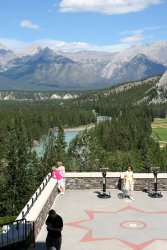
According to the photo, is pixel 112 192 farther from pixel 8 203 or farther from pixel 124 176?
pixel 8 203

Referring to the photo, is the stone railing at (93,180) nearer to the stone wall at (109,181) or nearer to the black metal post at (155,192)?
the stone wall at (109,181)

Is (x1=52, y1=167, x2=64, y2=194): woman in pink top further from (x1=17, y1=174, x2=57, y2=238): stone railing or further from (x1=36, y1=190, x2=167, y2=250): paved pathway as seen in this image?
(x1=36, y1=190, x2=167, y2=250): paved pathway

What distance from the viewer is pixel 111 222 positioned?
21828 millimetres

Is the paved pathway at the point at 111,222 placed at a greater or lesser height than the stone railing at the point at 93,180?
lesser

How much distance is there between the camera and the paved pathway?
740 inches

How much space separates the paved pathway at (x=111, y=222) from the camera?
61.6 ft

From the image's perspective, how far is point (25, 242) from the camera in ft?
56.0

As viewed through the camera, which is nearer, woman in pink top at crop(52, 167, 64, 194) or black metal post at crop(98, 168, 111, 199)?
black metal post at crop(98, 168, 111, 199)

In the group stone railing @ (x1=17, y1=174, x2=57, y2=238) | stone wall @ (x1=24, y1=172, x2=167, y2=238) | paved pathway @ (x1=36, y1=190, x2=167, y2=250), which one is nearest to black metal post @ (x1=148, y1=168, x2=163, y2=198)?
paved pathway @ (x1=36, y1=190, x2=167, y2=250)

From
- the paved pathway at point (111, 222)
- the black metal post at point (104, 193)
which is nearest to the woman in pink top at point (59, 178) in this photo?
the paved pathway at point (111, 222)

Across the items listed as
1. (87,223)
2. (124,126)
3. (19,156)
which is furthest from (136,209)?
(124,126)

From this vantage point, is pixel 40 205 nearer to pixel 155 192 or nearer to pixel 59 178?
pixel 59 178

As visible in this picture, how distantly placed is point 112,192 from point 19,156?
42114 millimetres

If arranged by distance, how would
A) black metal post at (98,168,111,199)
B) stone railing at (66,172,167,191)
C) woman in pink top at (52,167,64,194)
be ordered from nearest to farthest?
1. black metal post at (98,168,111,199)
2. woman in pink top at (52,167,64,194)
3. stone railing at (66,172,167,191)
